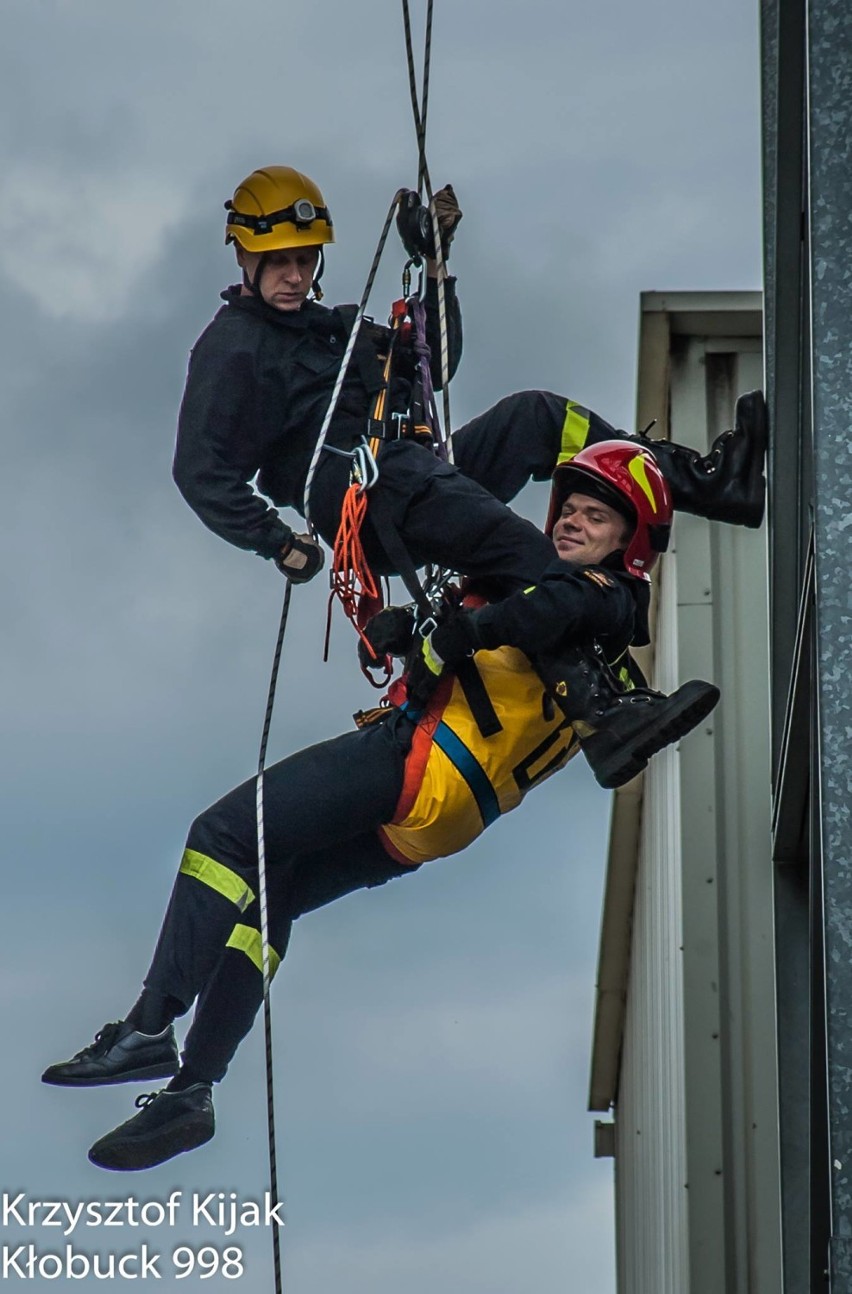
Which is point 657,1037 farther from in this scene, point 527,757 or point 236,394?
point 236,394

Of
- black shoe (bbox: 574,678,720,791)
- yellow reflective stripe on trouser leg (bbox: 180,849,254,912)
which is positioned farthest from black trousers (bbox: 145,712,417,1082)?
black shoe (bbox: 574,678,720,791)

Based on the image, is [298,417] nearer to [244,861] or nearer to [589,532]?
[589,532]

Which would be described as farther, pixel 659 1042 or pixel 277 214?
pixel 659 1042

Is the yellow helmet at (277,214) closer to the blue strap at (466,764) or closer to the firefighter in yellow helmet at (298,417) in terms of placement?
the firefighter in yellow helmet at (298,417)

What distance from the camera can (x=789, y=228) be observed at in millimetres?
6539

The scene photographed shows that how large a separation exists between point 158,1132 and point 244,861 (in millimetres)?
837

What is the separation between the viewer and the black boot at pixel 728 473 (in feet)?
24.4

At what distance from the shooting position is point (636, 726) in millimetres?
6559

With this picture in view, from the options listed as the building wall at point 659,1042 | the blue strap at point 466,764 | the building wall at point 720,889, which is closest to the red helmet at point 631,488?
the blue strap at point 466,764

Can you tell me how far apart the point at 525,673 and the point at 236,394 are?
119cm

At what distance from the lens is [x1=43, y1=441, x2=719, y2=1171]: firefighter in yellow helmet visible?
6875 mm

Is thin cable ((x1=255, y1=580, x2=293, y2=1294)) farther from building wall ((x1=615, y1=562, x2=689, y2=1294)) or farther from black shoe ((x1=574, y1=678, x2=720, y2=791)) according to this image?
building wall ((x1=615, y1=562, x2=689, y2=1294))

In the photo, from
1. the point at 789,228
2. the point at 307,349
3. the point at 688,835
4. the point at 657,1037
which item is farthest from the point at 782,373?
the point at 657,1037

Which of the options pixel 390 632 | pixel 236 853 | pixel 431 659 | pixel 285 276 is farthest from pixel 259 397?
pixel 236 853
